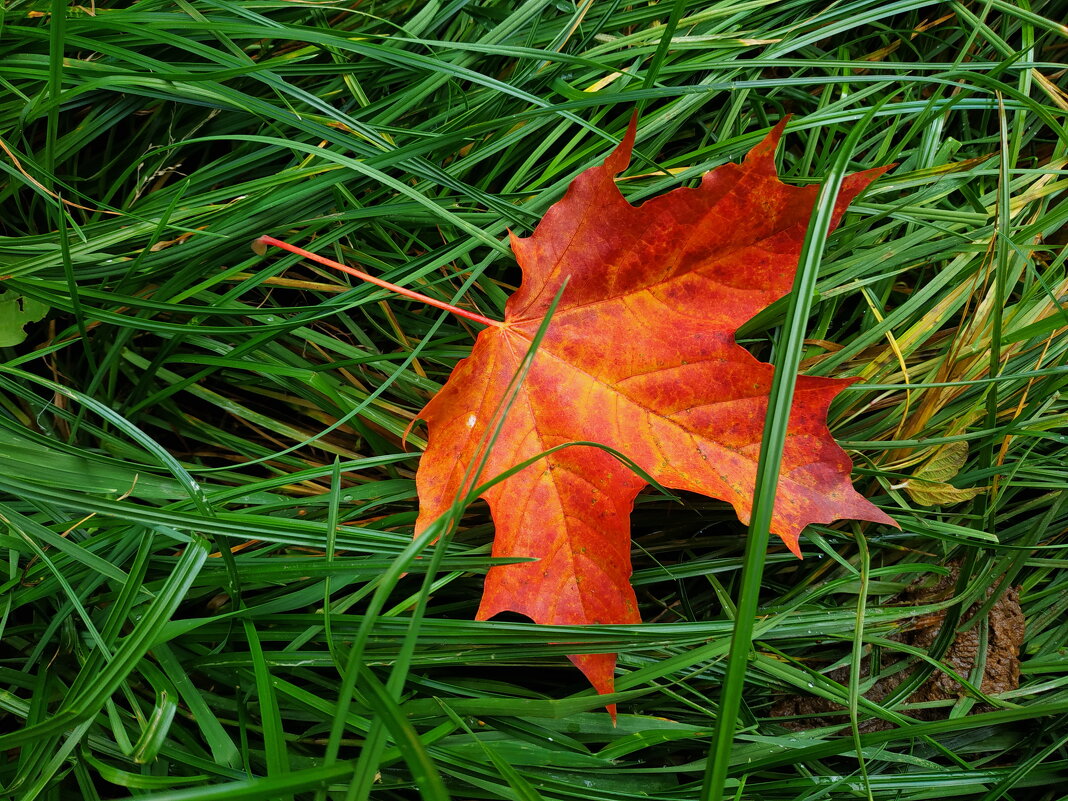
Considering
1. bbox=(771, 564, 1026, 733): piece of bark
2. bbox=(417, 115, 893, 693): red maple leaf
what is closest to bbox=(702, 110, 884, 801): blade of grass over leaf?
bbox=(417, 115, 893, 693): red maple leaf

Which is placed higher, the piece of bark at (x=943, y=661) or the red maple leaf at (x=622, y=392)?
the red maple leaf at (x=622, y=392)

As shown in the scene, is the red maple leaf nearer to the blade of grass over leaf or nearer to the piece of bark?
the blade of grass over leaf

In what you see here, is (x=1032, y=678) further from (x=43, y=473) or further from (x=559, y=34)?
(x=43, y=473)

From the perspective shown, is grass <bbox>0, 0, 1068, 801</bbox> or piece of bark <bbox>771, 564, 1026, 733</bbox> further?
piece of bark <bbox>771, 564, 1026, 733</bbox>

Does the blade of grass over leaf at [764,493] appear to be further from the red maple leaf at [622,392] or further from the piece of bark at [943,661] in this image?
the piece of bark at [943,661]

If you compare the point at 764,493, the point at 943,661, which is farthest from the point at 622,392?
the point at 943,661

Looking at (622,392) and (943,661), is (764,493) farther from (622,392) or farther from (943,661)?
(943,661)

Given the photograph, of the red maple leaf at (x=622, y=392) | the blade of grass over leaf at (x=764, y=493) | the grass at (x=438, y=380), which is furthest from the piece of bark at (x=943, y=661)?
the blade of grass over leaf at (x=764, y=493)
